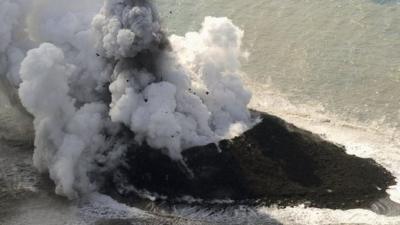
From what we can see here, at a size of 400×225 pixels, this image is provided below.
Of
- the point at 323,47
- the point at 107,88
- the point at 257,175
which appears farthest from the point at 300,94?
the point at 107,88

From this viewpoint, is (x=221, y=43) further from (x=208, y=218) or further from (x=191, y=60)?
(x=208, y=218)

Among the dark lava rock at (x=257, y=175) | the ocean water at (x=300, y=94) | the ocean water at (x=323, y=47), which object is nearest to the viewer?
the ocean water at (x=300, y=94)

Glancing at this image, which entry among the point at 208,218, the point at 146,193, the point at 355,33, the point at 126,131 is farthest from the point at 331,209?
the point at 355,33

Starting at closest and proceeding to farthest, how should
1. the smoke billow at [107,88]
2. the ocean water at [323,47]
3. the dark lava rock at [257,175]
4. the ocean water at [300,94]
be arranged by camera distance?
the ocean water at [300,94], the dark lava rock at [257,175], the smoke billow at [107,88], the ocean water at [323,47]

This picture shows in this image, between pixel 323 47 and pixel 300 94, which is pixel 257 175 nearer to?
pixel 300 94

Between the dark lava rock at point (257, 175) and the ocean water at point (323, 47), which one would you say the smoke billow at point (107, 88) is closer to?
the dark lava rock at point (257, 175)

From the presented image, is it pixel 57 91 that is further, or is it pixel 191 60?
pixel 191 60

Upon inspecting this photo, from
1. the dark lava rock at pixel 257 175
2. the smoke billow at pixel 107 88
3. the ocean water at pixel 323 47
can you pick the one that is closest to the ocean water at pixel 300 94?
the ocean water at pixel 323 47
